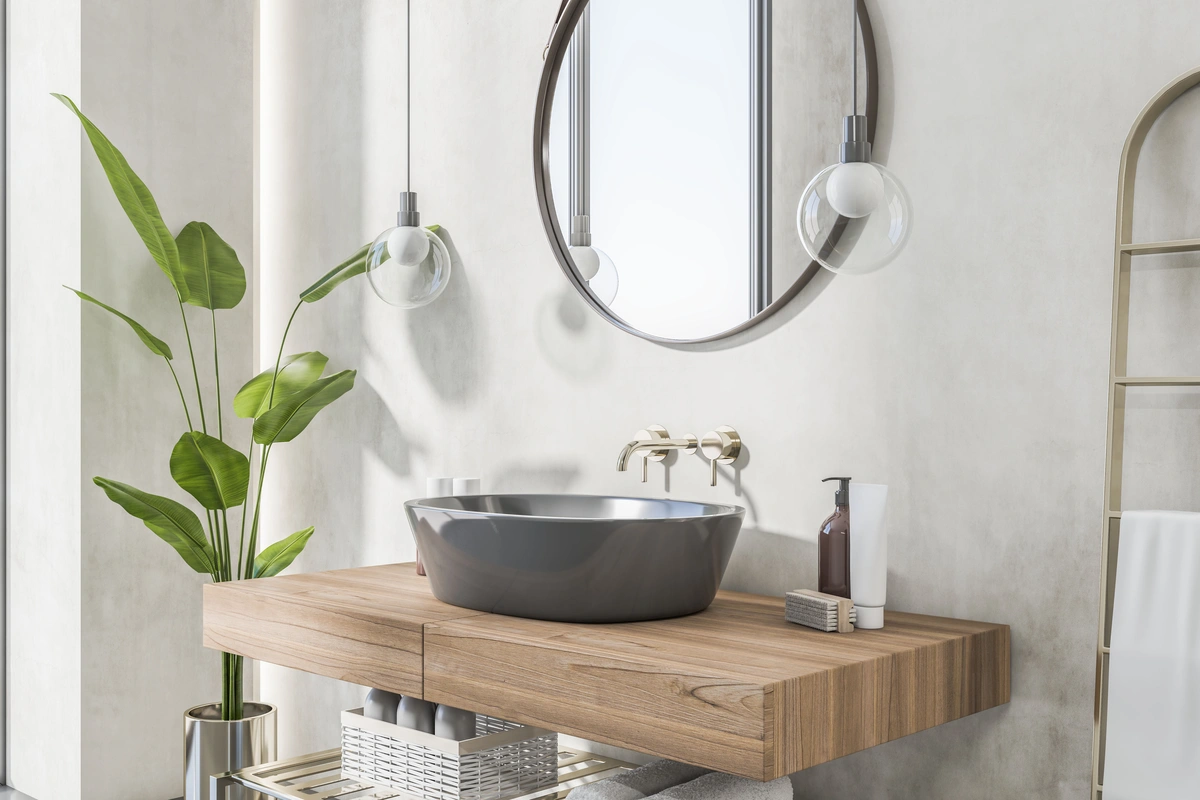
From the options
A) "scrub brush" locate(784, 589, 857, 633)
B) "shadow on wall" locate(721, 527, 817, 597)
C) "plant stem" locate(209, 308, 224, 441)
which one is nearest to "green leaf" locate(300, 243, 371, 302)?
"plant stem" locate(209, 308, 224, 441)

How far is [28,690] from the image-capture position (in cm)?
284

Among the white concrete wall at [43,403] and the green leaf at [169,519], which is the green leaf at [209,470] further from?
the white concrete wall at [43,403]

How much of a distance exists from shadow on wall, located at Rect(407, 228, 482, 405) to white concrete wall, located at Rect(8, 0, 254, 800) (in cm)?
72

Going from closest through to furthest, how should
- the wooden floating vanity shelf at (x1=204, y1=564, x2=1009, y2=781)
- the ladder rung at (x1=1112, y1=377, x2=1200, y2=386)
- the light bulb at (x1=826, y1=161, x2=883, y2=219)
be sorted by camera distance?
the wooden floating vanity shelf at (x1=204, y1=564, x2=1009, y2=781), the ladder rung at (x1=1112, y1=377, x2=1200, y2=386), the light bulb at (x1=826, y1=161, x2=883, y2=219)

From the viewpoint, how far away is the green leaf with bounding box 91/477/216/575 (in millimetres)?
2381

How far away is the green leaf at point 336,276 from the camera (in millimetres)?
2451

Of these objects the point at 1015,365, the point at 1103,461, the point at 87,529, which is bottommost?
the point at 87,529

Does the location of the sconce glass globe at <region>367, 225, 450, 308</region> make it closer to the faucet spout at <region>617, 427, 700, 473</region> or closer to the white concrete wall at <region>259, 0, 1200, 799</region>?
the white concrete wall at <region>259, 0, 1200, 799</region>

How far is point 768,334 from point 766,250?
0.48ft

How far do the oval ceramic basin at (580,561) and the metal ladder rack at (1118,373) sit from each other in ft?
1.62

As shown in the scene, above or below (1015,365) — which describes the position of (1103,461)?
below

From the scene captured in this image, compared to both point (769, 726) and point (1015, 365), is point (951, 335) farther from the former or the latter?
point (769, 726)

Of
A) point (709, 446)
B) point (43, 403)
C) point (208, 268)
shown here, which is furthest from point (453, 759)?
point (43, 403)

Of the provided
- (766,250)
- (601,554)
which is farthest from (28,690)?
(766,250)
